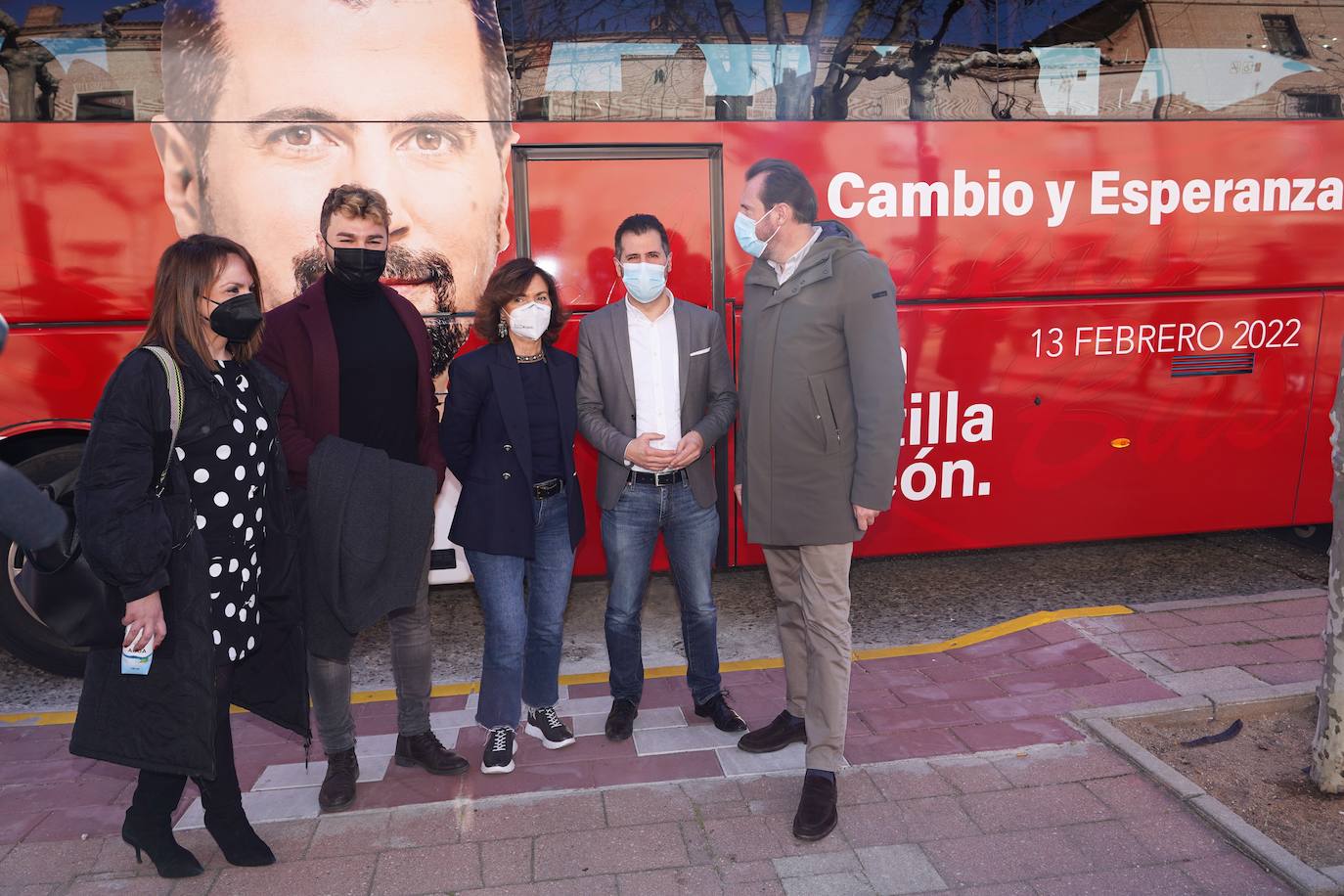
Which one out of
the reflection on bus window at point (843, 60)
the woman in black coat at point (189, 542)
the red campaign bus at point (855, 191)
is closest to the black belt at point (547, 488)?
the woman in black coat at point (189, 542)

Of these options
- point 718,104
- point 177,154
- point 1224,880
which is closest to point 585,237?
point 718,104

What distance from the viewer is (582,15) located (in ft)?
15.0

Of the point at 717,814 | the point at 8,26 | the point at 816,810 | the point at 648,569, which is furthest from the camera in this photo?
the point at 8,26

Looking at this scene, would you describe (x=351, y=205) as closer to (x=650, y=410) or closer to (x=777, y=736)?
(x=650, y=410)

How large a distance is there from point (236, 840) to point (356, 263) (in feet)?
6.14

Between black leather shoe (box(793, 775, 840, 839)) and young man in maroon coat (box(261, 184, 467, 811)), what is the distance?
1.51m

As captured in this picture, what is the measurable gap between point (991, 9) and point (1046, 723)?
135 inches

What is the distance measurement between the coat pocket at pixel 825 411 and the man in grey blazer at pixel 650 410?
0.52 m

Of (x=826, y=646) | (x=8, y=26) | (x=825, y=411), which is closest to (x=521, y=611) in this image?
(x=826, y=646)

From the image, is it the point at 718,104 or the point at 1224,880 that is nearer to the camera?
the point at 1224,880

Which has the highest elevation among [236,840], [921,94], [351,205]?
Answer: [921,94]

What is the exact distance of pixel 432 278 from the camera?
4691 mm

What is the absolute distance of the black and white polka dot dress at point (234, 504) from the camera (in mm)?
2795

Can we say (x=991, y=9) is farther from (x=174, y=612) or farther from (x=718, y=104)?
(x=174, y=612)
